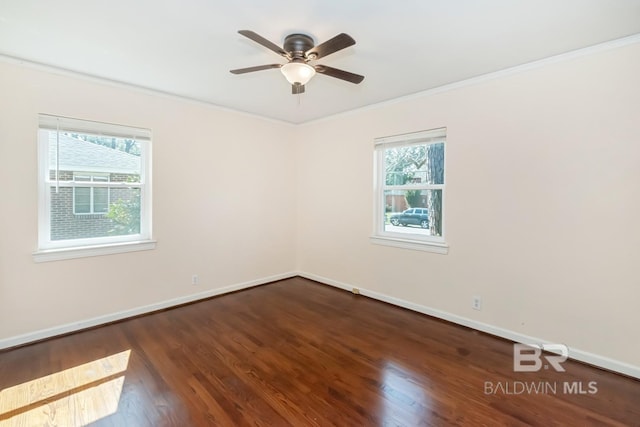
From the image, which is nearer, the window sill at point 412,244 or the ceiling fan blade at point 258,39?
the ceiling fan blade at point 258,39

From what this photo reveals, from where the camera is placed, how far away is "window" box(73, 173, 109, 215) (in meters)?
3.04

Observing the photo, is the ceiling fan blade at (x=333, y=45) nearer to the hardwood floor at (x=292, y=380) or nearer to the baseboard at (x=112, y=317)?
the hardwood floor at (x=292, y=380)

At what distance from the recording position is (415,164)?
3646 millimetres

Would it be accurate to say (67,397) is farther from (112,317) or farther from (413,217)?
(413,217)

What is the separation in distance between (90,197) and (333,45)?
2822 millimetres

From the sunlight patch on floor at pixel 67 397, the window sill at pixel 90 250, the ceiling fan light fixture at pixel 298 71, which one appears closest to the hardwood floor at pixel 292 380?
the sunlight patch on floor at pixel 67 397

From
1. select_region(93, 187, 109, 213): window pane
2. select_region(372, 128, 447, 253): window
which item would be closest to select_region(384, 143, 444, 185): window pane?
select_region(372, 128, 447, 253): window

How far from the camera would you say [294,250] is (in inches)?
198

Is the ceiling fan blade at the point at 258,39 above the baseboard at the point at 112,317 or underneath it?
above

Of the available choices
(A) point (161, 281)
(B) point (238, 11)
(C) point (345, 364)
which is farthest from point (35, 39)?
(C) point (345, 364)

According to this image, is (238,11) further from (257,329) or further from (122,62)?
(257,329)

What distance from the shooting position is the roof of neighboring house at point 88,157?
9.58 feet

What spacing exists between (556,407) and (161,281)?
12.3 feet
